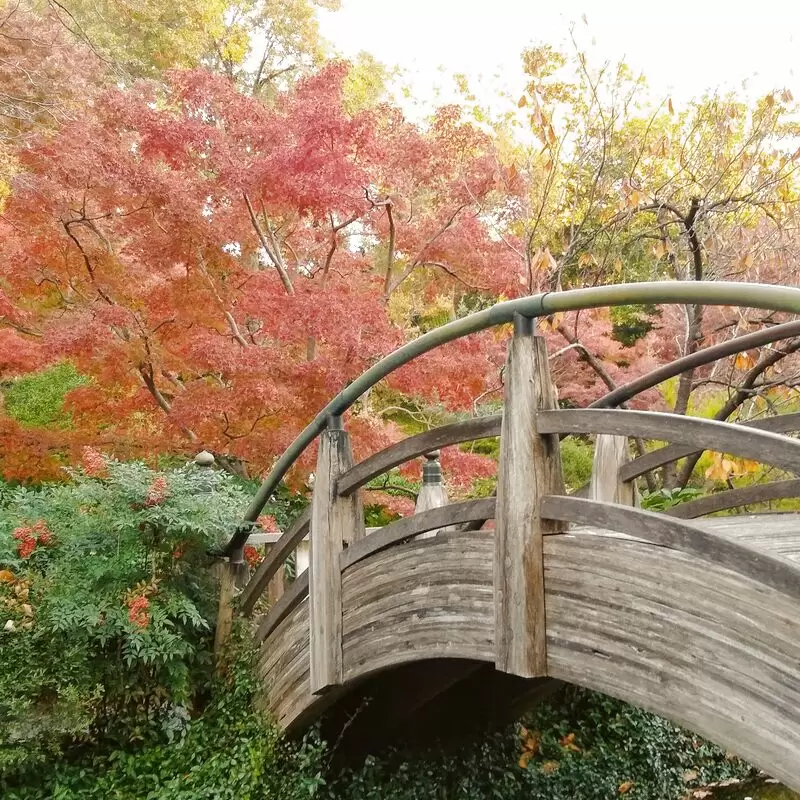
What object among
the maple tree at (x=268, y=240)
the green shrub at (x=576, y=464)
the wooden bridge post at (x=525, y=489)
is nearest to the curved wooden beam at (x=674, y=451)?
the wooden bridge post at (x=525, y=489)

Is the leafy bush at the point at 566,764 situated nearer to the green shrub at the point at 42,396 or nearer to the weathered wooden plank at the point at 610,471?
the weathered wooden plank at the point at 610,471

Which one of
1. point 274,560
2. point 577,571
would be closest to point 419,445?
point 577,571

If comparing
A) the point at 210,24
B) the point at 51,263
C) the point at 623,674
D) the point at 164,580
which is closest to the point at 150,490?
the point at 164,580

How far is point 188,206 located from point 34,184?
116 cm

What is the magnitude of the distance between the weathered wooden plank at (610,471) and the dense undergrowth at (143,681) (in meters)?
1.72

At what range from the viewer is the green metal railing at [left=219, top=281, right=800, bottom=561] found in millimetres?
1555

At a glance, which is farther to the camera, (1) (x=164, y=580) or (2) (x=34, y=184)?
(2) (x=34, y=184)

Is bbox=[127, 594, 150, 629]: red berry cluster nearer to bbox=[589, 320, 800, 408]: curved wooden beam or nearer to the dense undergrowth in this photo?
the dense undergrowth

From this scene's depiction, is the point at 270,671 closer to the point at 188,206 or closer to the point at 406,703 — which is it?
the point at 406,703

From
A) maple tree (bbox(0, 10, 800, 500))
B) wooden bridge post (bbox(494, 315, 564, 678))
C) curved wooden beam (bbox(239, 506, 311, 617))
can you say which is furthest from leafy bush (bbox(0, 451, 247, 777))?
wooden bridge post (bbox(494, 315, 564, 678))

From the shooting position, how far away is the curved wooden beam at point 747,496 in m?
2.72

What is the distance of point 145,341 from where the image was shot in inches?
216

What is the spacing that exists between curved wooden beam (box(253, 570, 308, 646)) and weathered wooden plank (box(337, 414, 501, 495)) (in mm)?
572

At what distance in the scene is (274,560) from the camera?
3.47 m
